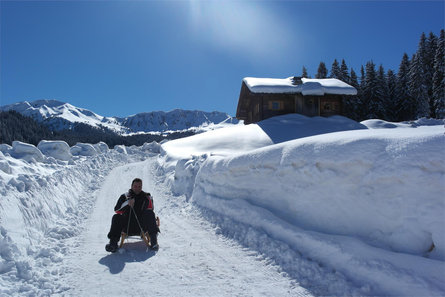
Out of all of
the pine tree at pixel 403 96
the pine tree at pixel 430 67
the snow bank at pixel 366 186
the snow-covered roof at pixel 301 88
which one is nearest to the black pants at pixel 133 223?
the snow bank at pixel 366 186

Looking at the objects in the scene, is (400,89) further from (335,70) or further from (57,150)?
(57,150)

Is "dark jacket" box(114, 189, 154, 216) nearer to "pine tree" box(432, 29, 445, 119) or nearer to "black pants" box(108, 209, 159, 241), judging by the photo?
"black pants" box(108, 209, 159, 241)

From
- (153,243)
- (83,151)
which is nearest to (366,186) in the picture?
(153,243)

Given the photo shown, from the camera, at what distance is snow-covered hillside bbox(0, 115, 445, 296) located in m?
3.17

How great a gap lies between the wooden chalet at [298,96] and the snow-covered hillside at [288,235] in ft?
50.2

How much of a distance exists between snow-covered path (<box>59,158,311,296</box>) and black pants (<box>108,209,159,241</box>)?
0.32m

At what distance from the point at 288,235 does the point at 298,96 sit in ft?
62.0

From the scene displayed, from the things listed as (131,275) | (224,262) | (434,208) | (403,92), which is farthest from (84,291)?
(403,92)

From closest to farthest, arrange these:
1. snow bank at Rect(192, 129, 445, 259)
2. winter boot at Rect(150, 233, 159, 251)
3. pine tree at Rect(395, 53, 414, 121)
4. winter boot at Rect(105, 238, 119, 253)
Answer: snow bank at Rect(192, 129, 445, 259), winter boot at Rect(105, 238, 119, 253), winter boot at Rect(150, 233, 159, 251), pine tree at Rect(395, 53, 414, 121)

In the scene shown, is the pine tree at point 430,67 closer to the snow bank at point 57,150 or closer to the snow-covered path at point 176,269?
the snow-covered path at point 176,269

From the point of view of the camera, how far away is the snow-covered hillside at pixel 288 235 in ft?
10.4

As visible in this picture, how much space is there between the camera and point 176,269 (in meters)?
3.98

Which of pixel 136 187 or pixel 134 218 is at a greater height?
pixel 136 187

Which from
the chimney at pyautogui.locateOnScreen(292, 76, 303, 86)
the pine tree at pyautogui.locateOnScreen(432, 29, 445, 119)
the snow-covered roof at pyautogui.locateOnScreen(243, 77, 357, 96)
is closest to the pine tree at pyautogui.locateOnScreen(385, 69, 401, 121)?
the pine tree at pyautogui.locateOnScreen(432, 29, 445, 119)
